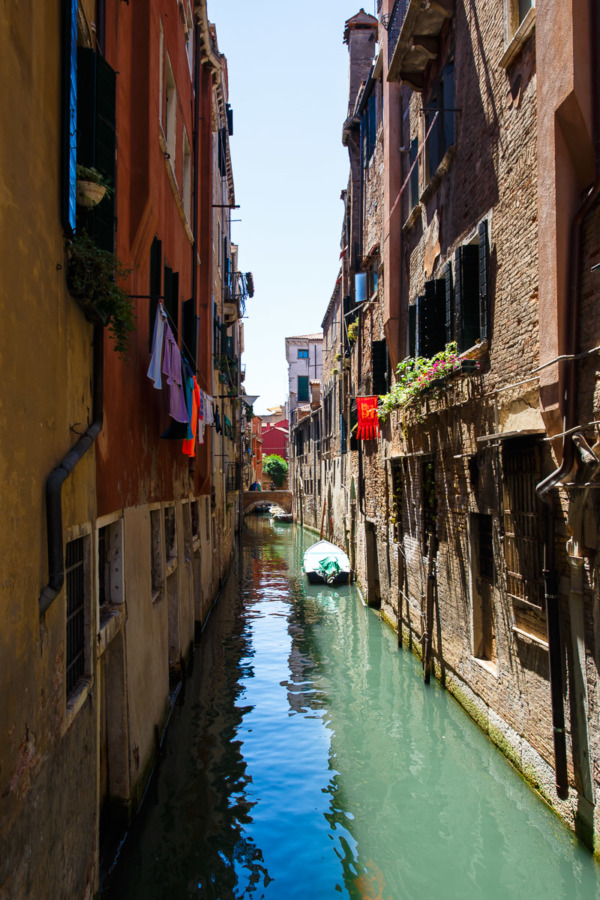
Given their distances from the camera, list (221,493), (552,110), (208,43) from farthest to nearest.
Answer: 1. (221,493)
2. (208,43)
3. (552,110)

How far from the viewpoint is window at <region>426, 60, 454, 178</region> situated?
9430 mm

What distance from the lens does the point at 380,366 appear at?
14.5 metres

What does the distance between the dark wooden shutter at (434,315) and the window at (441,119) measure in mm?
1785

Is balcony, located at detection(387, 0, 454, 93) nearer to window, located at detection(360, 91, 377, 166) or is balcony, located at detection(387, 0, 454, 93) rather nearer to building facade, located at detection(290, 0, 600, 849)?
building facade, located at detection(290, 0, 600, 849)

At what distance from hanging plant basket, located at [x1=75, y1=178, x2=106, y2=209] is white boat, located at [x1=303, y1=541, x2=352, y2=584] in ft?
52.8

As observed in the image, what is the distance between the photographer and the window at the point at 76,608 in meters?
4.51

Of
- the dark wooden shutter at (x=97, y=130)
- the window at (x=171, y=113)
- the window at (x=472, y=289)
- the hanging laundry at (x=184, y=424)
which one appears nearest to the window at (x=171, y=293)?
the hanging laundry at (x=184, y=424)

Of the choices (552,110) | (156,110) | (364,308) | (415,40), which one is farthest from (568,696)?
(364,308)

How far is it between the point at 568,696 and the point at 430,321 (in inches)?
215

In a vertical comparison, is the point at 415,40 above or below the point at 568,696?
above

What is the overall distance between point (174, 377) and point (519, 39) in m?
4.81

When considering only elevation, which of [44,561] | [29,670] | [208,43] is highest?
[208,43]

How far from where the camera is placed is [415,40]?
10.0 m

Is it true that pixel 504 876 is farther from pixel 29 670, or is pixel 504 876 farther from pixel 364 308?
pixel 364 308
